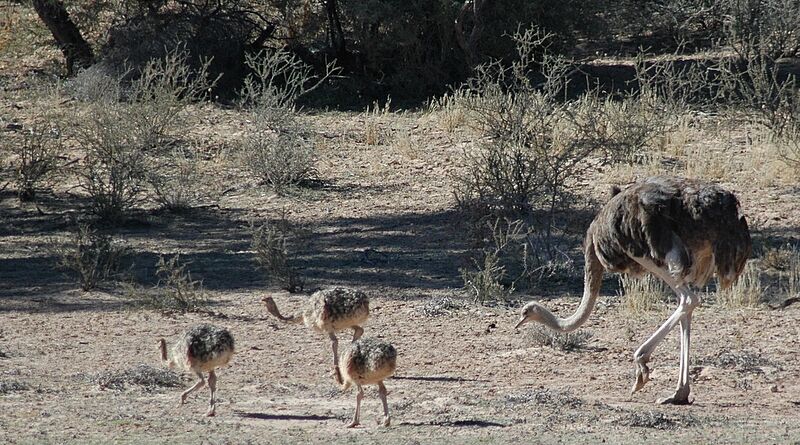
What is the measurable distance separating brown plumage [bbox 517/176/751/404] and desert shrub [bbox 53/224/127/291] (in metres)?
6.03

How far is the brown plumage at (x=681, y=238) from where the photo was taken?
881 cm

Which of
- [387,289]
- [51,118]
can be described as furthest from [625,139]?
[51,118]

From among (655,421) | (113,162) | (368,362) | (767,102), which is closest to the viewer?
Answer: (368,362)

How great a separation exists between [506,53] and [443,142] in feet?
14.9

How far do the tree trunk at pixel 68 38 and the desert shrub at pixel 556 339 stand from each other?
15.8 metres

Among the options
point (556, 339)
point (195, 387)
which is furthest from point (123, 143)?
point (195, 387)

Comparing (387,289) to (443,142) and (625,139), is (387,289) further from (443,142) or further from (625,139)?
(443,142)

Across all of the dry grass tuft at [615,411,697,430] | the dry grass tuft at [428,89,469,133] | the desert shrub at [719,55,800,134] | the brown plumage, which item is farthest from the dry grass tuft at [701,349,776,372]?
the dry grass tuft at [428,89,469,133]

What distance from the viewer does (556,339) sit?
10.6 m

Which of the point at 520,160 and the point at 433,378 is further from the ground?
the point at 520,160

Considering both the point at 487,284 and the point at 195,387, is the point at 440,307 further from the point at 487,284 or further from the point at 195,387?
the point at 195,387

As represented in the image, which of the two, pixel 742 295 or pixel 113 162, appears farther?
pixel 113 162

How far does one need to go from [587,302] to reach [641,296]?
230 centimetres

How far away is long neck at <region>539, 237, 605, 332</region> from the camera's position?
9.42 m
